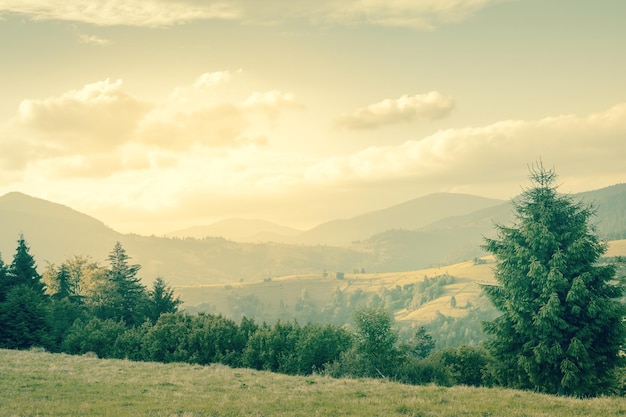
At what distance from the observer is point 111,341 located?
59250 mm

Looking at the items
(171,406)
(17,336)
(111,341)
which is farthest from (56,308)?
(171,406)

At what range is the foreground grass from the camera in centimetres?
1939

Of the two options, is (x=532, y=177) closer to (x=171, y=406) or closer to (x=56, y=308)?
(x=171, y=406)

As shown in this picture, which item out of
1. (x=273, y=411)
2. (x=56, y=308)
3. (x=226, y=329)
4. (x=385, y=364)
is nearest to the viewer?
(x=273, y=411)

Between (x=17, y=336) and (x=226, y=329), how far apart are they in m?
28.4

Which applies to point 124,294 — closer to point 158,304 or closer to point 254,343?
point 158,304

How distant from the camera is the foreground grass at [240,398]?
63.6ft

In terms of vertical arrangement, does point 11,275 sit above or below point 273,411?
above

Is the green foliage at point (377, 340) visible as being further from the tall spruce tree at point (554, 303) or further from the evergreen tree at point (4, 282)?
the evergreen tree at point (4, 282)

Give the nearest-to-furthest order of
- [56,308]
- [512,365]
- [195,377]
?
[195,377], [512,365], [56,308]

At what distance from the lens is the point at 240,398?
2252 centimetres

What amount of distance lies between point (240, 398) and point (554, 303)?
841 inches

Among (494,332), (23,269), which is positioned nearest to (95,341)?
(23,269)

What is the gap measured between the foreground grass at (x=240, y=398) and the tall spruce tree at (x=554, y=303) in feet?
33.0
